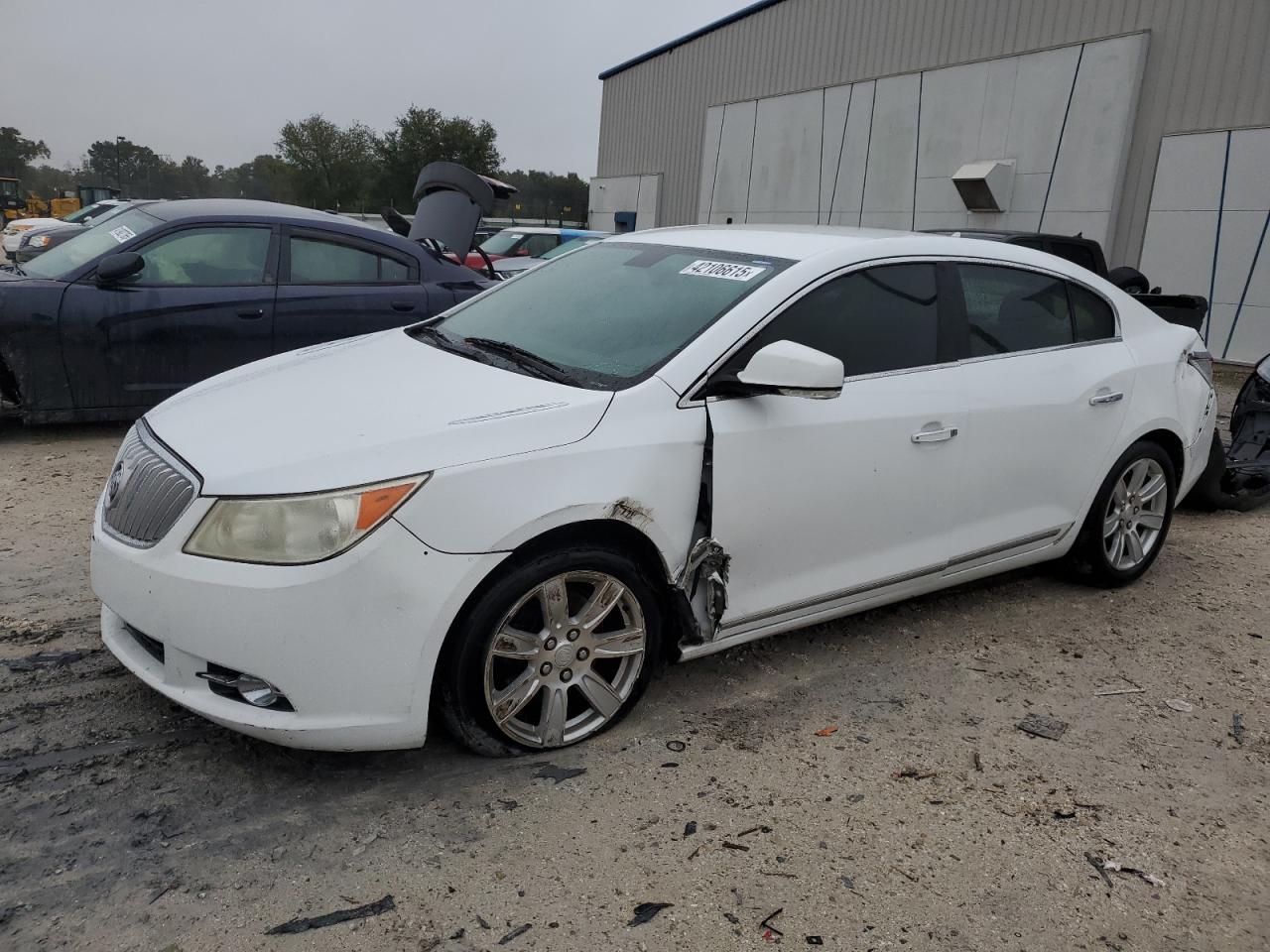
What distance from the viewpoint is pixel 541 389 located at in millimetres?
3020

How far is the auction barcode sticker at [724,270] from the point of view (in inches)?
135

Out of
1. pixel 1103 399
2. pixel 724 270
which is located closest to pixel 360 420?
pixel 724 270

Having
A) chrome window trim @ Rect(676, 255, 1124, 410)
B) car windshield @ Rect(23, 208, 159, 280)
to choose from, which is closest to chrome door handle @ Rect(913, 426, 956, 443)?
chrome window trim @ Rect(676, 255, 1124, 410)

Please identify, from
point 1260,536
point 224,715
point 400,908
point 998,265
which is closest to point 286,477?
point 224,715

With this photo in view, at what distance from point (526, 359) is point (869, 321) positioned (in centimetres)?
124

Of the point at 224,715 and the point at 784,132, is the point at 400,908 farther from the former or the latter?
the point at 784,132

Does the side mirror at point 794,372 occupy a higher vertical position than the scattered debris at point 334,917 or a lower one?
higher

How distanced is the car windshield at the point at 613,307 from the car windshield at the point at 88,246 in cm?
347

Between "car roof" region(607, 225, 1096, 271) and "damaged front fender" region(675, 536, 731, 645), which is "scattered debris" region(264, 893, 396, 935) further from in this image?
"car roof" region(607, 225, 1096, 271)

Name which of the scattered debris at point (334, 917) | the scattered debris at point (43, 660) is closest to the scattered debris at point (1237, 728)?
the scattered debris at point (334, 917)

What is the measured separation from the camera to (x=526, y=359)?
3.33m

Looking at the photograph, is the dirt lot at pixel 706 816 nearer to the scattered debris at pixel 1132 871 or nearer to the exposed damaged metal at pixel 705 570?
the scattered debris at pixel 1132 871

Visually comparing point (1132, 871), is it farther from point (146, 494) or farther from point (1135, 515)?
point (146, 494)

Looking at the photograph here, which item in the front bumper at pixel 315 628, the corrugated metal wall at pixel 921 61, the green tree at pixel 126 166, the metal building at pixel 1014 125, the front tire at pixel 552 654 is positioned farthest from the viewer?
A: the green tree at pixel 126 166
